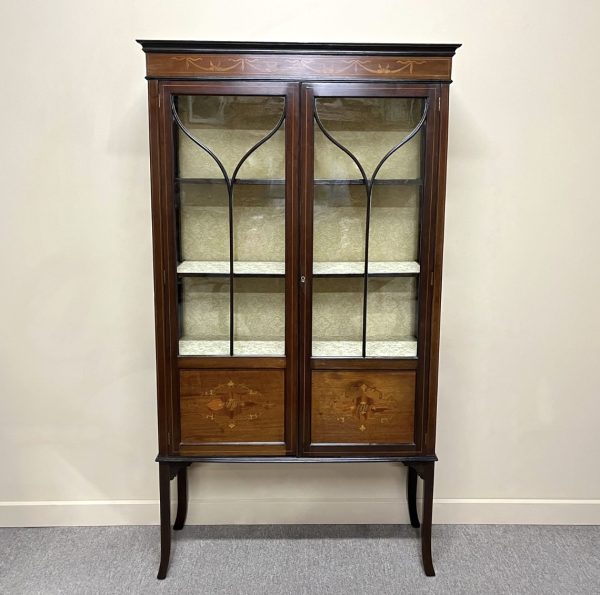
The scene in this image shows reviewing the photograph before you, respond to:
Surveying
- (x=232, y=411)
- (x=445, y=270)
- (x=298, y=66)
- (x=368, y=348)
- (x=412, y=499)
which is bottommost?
(x=412, y=499)

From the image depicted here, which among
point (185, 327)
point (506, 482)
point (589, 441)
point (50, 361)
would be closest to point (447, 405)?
point (506, 482)

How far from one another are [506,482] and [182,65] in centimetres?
191

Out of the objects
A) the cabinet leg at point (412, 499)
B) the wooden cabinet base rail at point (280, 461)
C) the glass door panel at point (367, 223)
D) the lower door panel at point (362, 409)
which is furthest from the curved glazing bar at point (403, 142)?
the cabinet leg at point (412, 499)

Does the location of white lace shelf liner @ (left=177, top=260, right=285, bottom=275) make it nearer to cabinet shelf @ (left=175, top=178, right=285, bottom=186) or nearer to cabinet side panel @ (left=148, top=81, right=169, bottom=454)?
cabinet side panel @ (left=148, top=81, right=169, bottom=454)

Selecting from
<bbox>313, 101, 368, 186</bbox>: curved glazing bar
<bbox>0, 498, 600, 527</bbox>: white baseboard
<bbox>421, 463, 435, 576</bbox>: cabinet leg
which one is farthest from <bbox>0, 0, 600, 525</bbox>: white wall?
<bbox>313, 101, 368, 186</bbox>: curved glazing bar

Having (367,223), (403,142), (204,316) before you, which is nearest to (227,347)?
(204,316)

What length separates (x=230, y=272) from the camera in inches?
76.6

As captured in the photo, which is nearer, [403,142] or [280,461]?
[403,142]

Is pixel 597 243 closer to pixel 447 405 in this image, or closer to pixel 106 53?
pixel 447 405

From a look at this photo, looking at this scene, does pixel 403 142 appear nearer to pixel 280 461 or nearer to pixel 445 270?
pixel 445 270

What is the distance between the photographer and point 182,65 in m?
1.79

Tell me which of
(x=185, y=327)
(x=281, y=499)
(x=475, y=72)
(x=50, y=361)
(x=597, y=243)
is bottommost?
(x=281, y=499)

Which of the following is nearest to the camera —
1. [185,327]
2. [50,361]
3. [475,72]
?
[185,327]

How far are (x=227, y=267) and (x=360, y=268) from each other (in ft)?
1.41
